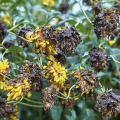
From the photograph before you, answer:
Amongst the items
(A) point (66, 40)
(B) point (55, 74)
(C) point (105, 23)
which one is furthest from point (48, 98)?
(C) point (105, 23)

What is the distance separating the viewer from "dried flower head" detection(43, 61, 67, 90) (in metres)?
0.55

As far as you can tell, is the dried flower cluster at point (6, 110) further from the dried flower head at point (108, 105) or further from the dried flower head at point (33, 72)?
the dried flower head at point (108, 105)

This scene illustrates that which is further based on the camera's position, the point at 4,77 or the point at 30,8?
the point at 30,8

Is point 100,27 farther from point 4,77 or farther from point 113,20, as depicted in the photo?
point 4,77

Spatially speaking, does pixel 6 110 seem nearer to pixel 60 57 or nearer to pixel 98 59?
pixel 60 57

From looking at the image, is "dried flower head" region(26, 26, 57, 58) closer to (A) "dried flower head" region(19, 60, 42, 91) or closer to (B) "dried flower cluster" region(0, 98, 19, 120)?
(A) "dried flower head" region(19, 60, 42, 91)

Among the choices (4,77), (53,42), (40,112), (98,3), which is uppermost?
(98,3)

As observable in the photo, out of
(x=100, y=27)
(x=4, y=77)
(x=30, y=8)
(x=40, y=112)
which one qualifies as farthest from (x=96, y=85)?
(x=30, y=8)

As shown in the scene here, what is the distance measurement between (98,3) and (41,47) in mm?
363

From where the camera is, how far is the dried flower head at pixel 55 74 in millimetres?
546

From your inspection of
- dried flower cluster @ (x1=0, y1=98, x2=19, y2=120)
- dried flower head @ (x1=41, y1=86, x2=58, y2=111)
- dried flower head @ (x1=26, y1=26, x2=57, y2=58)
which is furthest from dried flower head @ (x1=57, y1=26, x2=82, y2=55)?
dried flower cluster @ (x1=0, y1=98, x2=19, y2=120)

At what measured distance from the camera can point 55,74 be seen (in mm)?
546

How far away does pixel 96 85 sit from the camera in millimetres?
545

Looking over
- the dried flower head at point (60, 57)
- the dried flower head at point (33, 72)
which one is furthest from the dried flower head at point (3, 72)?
the dried flower head at point (60, 57)
